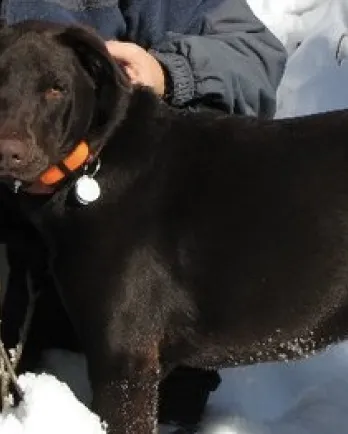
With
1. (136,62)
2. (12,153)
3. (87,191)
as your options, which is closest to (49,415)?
(87,191)

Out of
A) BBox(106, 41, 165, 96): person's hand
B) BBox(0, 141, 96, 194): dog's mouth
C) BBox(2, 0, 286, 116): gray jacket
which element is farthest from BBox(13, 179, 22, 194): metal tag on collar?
BBox(2, 0, 286, 116): gray jacket

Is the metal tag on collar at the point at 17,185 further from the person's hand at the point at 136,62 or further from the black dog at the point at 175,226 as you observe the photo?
the person's hand at the point at 136,62

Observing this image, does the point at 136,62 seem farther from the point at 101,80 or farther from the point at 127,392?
the point at 127,392

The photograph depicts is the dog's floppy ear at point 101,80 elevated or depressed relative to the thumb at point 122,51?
elevated

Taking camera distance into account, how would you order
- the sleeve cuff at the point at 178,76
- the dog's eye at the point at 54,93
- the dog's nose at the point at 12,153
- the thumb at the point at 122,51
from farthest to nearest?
1. the sleeve cuff at the point at 178,76
2. the thumb at the point at 122,51
3. the dog's eye at the point at 54,93
4. the dog's nose at the point at 12,153

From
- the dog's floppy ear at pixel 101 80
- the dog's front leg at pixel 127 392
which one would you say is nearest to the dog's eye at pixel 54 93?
the dog's floppy ear at pixel 101 80

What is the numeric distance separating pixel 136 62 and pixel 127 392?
92 centimetres

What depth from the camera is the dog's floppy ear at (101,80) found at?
2.78 meters

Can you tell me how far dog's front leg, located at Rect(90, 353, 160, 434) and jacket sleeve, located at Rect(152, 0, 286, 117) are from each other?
81 centimetres

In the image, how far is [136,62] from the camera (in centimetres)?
312

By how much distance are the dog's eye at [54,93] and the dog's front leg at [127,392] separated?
0.69 metres

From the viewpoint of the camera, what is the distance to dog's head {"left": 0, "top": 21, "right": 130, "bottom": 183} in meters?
2.64

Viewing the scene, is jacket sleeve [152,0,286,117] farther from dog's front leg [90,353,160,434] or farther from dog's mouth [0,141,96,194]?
dog's front leg [90,353,160,434]

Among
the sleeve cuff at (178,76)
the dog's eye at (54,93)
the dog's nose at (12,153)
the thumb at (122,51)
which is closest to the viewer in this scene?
the dog's nose at (12,153)
